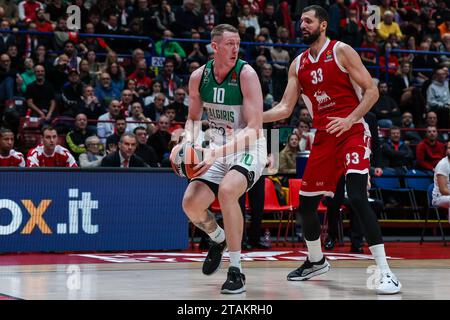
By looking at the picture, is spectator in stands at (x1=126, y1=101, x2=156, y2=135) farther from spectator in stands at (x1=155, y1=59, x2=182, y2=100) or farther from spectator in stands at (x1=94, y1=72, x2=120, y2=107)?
spectator in stands at (x1=155, y1=59, x2=182, y2=100)

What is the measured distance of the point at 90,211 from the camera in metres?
12.0

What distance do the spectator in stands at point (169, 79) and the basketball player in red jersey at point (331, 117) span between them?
29.7ft

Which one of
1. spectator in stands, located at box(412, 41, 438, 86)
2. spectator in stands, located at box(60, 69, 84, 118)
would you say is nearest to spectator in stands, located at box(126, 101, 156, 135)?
spectator in stands, located at box(60, 69, 84, 118)

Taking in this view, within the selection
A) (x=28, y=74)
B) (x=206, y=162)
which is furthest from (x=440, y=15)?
(x=206, y=162)

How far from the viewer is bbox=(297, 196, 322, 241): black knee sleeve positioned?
8.06 metres

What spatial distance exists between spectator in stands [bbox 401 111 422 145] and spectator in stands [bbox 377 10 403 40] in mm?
3074

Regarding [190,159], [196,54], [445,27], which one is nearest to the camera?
[190,159]

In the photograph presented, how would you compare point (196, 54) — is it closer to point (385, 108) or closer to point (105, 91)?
point (105, 91)

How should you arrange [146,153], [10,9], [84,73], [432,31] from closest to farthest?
[146,153], [84,73], [10,9], [432,31]

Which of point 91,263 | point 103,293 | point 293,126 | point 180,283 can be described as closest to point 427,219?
point 293,126

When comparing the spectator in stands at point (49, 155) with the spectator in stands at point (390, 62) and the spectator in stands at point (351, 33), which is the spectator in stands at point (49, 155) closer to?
the spectator in stands at point (351, 33)

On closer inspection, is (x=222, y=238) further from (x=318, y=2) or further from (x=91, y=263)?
(x=318, y=2)

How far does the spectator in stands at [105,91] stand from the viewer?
16109 mm

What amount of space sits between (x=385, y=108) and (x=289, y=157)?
12.0 ft
